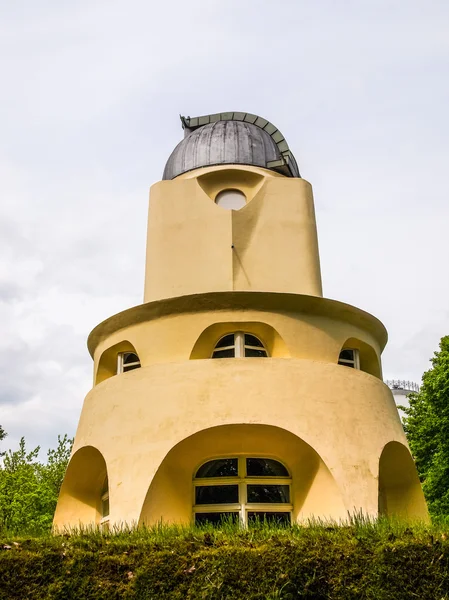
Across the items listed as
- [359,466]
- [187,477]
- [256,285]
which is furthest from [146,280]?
[359,466]

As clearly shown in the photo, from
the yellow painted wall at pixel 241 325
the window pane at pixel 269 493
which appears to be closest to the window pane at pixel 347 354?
the yellow painted wall at pixel 241 325

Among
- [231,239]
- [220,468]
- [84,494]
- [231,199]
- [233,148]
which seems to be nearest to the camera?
[220,468]

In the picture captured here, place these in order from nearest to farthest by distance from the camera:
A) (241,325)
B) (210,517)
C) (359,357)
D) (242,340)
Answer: (210,517) → (241,325) → (242,340) → (359,357)

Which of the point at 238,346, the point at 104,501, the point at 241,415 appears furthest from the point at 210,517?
the point at 238,346

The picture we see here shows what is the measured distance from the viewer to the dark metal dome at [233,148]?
19.8 meters

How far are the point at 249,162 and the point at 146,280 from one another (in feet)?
14.5

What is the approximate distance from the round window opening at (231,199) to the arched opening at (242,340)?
460 cm

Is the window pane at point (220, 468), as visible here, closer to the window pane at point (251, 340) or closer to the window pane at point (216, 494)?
the window pane at point (216, 494)

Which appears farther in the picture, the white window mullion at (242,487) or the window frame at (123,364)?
the window frame at (123,364)

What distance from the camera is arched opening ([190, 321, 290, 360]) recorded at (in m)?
15.4

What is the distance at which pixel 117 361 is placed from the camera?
17.1 metres

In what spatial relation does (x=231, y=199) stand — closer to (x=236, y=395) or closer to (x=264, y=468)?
(x=236, y=395)

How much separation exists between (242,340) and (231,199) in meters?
5.11

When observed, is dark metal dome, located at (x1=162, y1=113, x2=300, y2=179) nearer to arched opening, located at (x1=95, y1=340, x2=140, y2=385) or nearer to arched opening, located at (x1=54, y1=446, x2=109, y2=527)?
arched opening, located at (x1=95, y1=340, x2=140, y2=385)
